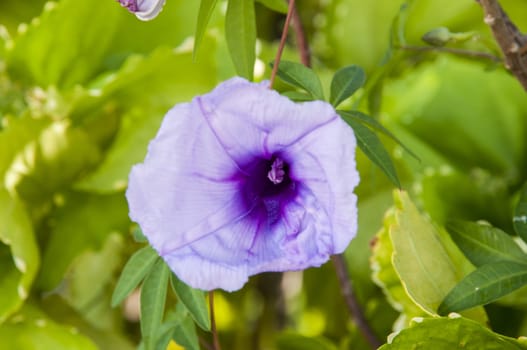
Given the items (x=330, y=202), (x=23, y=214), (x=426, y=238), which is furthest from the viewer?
(x=23, y=214)

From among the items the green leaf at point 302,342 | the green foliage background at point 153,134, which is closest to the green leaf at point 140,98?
the green foliage background at point 153,134

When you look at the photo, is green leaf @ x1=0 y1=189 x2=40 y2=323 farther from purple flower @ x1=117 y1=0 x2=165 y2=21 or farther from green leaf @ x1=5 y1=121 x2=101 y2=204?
purple flower @ x1=117 y1=0 x2=165 y2=21

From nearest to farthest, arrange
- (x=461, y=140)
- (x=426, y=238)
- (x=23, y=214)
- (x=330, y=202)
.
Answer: (x=330, y=202)
(x=426, y=238)
(x=23, y=214)
(x=461, y=140)

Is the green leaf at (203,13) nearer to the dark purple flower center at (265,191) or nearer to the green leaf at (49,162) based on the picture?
the dark purple flower center at (265,191)

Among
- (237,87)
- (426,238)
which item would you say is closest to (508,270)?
(426,238)

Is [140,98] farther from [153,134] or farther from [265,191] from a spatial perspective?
[265,191]

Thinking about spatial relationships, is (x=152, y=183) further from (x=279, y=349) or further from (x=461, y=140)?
(x=461, y=140)
